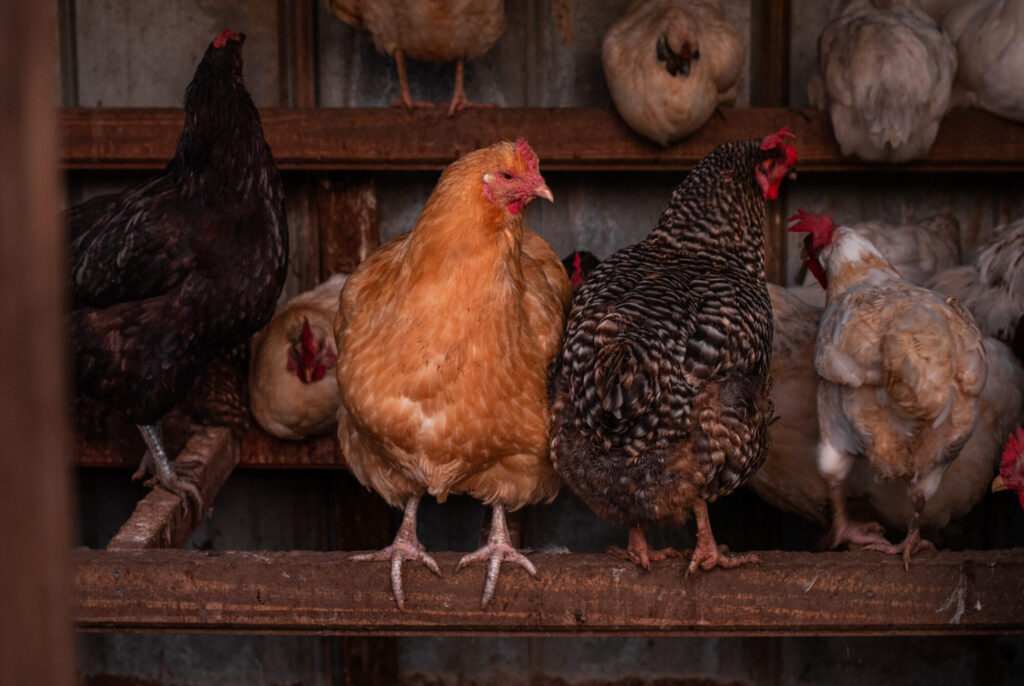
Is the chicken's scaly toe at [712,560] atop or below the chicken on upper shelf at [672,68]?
below

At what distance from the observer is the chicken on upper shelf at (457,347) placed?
152cm

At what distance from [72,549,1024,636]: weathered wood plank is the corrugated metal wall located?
121 cm

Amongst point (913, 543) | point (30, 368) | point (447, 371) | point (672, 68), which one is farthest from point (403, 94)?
point (30, 368)

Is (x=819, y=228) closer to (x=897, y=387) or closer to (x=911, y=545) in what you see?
(x=897, y=387)

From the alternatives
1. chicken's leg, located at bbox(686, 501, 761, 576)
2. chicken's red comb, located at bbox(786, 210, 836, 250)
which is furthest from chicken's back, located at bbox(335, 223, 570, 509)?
chicken's red comb, located at bbox(786, 210, 836, 250)

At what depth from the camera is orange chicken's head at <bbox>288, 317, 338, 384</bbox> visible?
92.9 inches

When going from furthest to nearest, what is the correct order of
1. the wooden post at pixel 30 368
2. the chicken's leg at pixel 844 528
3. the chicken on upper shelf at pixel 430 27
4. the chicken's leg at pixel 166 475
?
1. the chicken on upper shelf at pixel 430 27
2. the chicken's leg at pixel 166 475
3. the chicken's leg at pixel 844 528
4. the wooden post at pixel 30 368

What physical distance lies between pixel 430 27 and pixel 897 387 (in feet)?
4.57

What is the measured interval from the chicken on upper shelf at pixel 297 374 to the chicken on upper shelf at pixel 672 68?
0.84 m

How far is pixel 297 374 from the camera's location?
2.37 meters

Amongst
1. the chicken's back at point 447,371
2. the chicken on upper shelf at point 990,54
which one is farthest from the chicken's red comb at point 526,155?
the chicken on upper shelf at point 990,54

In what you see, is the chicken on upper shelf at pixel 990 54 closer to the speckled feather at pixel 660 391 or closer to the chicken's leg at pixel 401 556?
the speckled feather at pixel 660 391

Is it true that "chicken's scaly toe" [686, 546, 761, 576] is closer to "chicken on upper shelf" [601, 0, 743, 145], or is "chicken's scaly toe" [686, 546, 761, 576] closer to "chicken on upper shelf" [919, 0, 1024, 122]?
"chicken on upper shelf" [601, 0, 743, 145]

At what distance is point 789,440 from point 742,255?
1.53 ft
